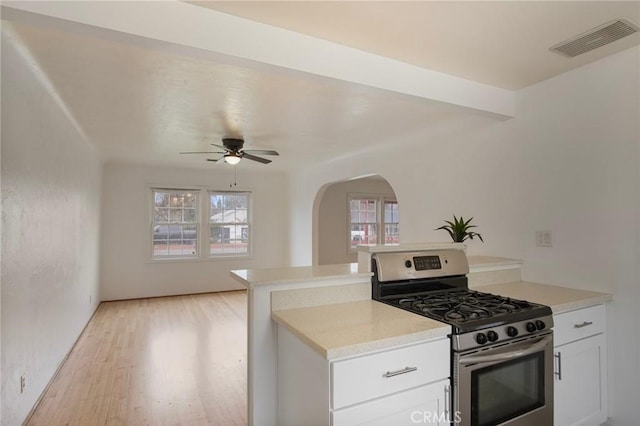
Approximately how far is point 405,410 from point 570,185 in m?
2.04

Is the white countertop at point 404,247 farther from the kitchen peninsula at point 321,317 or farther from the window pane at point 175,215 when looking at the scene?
the window pane at point 175,215

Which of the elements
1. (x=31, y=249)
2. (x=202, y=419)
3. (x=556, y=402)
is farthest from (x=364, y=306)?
(x=31, y=249)

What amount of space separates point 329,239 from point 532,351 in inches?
230

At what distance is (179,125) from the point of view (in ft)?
12.1

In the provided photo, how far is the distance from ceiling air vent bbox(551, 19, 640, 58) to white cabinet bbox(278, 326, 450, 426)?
1894 millimetres

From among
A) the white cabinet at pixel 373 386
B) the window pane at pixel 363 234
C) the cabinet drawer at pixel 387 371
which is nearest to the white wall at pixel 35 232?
the white cabinet at pixel 373 386

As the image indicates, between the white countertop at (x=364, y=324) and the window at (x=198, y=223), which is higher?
the window at (x=198, y=223)

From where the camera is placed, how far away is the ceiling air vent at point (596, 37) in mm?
1909

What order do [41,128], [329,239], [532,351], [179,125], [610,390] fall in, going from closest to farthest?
1. [532,351]
2. [610,390]
3. [41,128]
4. [179,125]
5. [329,239]

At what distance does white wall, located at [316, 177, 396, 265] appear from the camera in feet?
24.7

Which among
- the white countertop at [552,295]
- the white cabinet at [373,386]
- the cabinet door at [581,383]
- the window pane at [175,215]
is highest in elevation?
the window pane at [175,215]

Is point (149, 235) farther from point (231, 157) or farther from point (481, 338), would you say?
point (481, 338)

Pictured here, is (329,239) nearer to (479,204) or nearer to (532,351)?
(479,204)

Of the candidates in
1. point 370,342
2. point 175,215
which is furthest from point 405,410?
point 175,215
